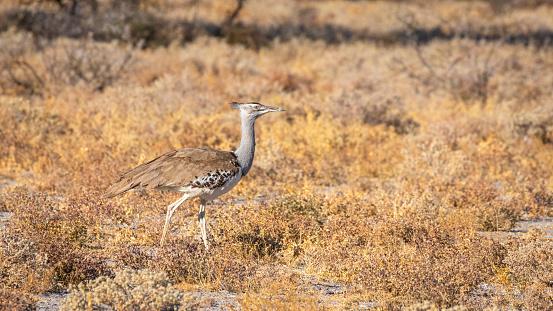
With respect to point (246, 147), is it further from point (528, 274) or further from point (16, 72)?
point (16, 72)

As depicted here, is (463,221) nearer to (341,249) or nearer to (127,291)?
(341,249)

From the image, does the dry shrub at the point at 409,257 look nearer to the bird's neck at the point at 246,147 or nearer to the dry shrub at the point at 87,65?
the bird's neck at the point at 246,147

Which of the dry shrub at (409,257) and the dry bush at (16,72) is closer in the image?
the dry shrub at (409,257)

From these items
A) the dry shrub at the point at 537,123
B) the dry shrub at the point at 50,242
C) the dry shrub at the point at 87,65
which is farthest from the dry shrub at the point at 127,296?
the dry shrub at the point at 87,65

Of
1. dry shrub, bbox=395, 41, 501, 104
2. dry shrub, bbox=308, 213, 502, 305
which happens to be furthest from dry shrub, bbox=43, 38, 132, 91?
dry shrub, bbox=308, 213, 502, 305

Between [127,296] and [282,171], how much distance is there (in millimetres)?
5629

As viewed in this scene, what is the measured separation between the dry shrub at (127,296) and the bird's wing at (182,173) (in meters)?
1.71

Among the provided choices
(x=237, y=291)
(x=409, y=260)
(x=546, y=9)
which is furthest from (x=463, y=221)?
(x=546, y=9)

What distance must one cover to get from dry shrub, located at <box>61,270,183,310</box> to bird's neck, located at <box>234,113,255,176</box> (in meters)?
2.11

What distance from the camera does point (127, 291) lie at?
5.91m

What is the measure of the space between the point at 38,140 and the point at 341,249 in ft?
20.8

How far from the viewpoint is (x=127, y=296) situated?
5836 mm

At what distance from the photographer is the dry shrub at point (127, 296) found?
5.71 metres

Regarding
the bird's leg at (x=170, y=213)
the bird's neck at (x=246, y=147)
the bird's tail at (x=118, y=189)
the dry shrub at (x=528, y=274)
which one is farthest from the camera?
the bird's neck at (x=246, y=147)
